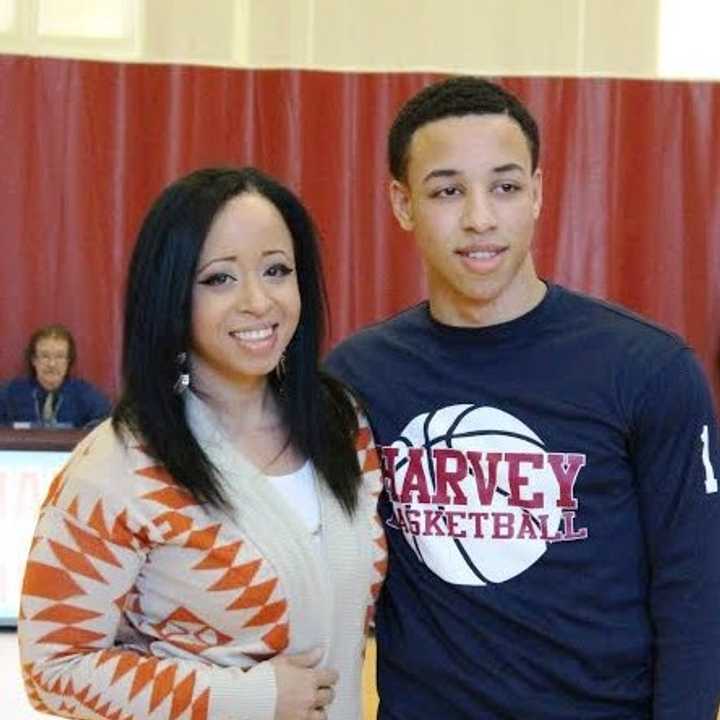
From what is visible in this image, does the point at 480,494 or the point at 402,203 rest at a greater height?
the point at 402,203

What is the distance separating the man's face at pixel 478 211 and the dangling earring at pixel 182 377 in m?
0.34

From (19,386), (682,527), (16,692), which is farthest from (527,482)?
(19,386)

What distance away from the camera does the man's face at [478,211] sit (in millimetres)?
1682

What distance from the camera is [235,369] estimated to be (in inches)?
64.1

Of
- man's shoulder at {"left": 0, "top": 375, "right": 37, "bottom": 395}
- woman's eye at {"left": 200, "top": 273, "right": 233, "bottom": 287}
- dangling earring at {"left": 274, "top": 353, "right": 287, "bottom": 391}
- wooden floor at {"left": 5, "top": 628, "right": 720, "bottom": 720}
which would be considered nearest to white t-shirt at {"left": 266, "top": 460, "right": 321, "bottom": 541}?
dangling earring at {"left": 274, "top": 353, "right": 287, "bottom": 391}

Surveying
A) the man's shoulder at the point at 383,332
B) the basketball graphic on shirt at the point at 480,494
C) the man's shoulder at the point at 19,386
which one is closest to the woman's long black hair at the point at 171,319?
the basketball graphic on shirt at the point at 480,494

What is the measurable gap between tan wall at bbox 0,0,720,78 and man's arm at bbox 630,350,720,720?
487 cm

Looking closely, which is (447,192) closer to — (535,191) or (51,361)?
(535,191)

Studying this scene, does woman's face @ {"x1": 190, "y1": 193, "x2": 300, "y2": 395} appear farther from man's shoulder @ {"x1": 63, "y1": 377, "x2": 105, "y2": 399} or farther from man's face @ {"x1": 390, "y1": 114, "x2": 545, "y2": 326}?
man's shoulder @ {"x1": 63, "y1": 377, "x2": 105, "y2": 399}

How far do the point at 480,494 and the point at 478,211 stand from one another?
33cm

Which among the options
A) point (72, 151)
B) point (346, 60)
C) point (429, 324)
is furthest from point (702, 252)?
point (429, 324)

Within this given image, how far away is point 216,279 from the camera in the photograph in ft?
5.21

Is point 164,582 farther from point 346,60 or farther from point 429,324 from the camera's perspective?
point 346,60

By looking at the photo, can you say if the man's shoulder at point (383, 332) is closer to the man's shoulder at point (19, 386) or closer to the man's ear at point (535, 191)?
the man's ear at point (535, 191)
